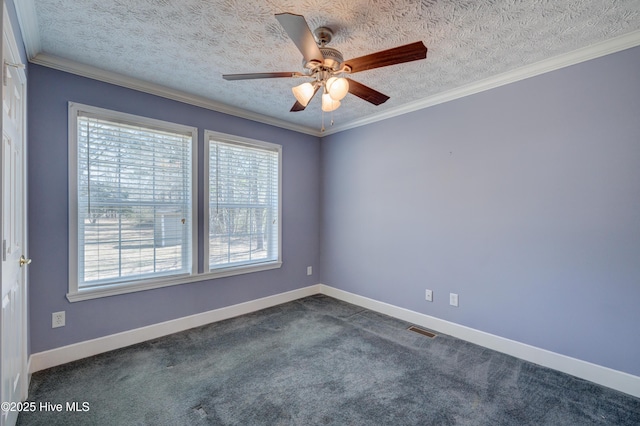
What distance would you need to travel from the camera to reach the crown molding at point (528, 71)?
2.06m

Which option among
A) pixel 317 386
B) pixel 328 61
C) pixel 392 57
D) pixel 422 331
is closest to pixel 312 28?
pixel 328 61

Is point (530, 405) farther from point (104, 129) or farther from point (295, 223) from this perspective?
point (104, 129)

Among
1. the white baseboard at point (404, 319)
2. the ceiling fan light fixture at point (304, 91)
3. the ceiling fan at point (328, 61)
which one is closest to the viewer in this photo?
the ceiling fan at point (328, 61)

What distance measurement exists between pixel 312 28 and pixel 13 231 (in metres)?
2.24

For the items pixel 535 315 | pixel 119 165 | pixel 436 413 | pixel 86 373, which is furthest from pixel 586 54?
pixel 86 373

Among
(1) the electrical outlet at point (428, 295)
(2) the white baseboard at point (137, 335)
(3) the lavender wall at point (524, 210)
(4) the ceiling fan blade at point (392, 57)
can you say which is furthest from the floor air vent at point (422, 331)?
(4) the ceiling fan blade at point (392, 57)

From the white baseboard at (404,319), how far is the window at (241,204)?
52 centimetres

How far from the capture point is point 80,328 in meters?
2.51

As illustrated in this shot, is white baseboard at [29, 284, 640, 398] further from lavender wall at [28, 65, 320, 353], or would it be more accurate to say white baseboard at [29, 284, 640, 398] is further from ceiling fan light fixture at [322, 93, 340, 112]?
ceiling fan light fixture at [322, 93, 340, 112]

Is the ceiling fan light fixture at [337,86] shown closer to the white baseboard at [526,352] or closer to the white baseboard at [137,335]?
the white baseboard at [526,352]

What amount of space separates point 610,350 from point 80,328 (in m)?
4.24

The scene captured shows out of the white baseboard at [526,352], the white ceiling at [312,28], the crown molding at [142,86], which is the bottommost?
the white baseboard at [526,352]

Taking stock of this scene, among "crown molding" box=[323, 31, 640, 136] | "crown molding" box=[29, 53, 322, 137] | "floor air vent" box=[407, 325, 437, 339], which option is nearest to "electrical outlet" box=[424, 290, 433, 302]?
"floor air vent" box=[407, 325, 437, 339]

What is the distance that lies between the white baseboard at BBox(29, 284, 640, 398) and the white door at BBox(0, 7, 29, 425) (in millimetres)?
449
